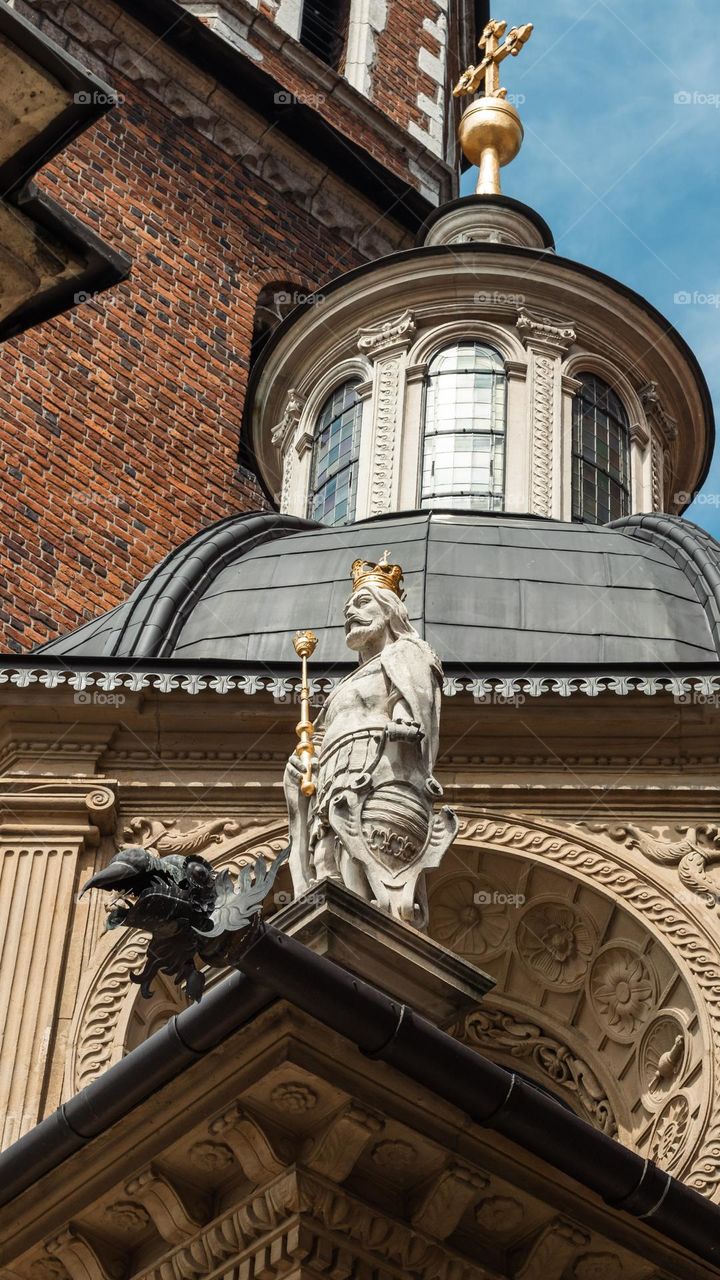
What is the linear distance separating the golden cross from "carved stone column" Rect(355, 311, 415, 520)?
358 centimetres

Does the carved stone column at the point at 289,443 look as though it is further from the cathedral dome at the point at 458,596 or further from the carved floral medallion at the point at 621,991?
the carved floral medallion at the point at 621,991

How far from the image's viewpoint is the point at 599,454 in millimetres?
20062

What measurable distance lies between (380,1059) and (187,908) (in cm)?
81

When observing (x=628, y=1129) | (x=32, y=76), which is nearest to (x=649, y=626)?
(x=628, y=1129)

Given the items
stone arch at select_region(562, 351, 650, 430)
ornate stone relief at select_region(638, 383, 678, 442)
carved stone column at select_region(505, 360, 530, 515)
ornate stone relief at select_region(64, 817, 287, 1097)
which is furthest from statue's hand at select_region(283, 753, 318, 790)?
ornate stone relief at select_region(638, 383, 678, 442)

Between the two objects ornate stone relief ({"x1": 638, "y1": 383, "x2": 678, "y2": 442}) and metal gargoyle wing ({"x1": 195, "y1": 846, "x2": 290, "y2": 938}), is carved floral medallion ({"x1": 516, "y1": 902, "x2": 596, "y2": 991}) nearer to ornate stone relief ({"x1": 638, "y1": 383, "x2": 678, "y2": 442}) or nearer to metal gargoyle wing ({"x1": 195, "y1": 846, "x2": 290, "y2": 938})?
metal gargoyle wing ({"x1": 195, "y1": 846, "x2": 290, "y2": 938})

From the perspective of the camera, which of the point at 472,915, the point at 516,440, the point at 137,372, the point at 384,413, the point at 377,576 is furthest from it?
the point at 137,372

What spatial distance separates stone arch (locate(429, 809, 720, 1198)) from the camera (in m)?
12.9

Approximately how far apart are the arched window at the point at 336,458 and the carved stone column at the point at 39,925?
602 cm

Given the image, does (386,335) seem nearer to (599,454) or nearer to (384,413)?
(384,413)

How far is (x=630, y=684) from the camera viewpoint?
1395 cm

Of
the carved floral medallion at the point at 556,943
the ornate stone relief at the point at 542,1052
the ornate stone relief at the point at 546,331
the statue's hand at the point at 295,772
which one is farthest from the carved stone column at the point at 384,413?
the statue's hand at the point at 295,772

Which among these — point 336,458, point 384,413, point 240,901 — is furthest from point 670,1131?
point 336,458

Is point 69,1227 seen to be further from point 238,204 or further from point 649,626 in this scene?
point 238,204
